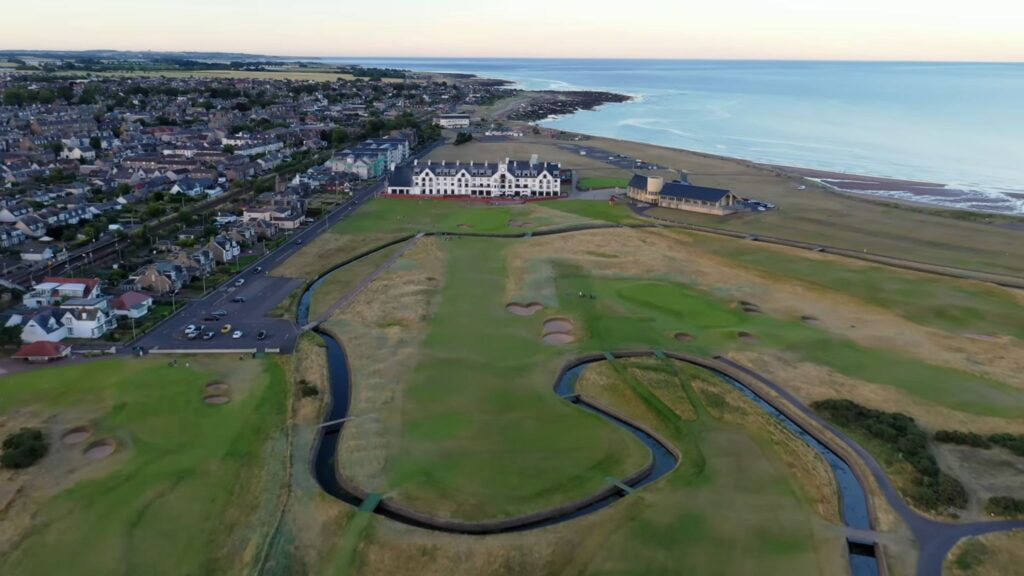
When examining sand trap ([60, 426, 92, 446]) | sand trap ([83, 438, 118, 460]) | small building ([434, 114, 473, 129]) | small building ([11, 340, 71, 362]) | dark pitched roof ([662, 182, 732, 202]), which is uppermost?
small building ([434, 114, 473, 129])

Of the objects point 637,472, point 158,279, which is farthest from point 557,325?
point 158,279

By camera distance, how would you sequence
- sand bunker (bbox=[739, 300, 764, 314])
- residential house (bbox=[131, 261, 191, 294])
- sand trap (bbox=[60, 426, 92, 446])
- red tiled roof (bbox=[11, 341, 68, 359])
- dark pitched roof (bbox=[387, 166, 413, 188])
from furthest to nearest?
dark pitched roof (bbox=[387, 166, 413, 188]), residential house (bbox=[131, 261, 191, 294]), sand bunker (bbox=[739, 300, 764, 314]), red tiled roof (bbox=[11, 341, 68, 359]), sand trap (bbox=[60, 426, 92, 446])

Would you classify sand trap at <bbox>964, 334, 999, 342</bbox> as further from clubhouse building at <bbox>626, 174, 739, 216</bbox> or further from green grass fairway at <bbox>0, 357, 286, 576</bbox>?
green grass fairway at <bbox>0, 357, 286, 576</bbox>

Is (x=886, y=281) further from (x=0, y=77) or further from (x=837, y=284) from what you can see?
(x=0, y=77)

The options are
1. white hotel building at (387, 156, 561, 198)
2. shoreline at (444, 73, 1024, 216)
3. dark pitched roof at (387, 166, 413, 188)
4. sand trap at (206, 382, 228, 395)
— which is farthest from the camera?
dark pitched roof at (387, 166, 413, 188)

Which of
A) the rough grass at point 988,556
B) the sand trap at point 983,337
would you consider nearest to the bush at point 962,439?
the rough grass at point 988,556

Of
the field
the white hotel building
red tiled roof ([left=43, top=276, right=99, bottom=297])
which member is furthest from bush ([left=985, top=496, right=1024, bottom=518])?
the white hotel building

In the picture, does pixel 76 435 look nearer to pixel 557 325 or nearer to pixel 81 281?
pixel 81 281
